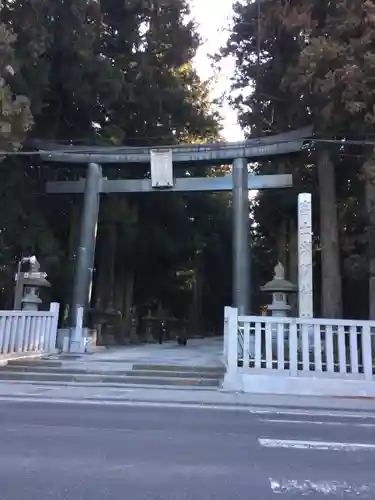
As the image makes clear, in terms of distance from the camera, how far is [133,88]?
68.7 feet

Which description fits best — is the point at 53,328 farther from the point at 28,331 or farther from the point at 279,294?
the point at 279,294

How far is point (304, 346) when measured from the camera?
380 inches

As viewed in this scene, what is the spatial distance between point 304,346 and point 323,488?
5.70m

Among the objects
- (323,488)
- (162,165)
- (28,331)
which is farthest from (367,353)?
(162,165)

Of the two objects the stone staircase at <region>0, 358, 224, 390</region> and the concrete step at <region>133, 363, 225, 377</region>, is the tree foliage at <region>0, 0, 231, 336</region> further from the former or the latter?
the concrete step at <region>133, 363, 225, 377</region>

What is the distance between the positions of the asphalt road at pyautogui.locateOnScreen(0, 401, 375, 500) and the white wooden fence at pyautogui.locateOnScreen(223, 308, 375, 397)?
2.11m

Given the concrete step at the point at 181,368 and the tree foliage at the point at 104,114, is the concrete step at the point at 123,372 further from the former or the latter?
the tree foliage at the point at 104,114

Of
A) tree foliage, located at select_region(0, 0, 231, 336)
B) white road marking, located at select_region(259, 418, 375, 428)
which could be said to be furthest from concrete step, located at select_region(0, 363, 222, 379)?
tree foliage, located at select_region(0, 0, 231, 336)

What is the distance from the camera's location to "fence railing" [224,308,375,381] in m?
9.66

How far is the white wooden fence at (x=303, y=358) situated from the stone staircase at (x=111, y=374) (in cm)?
91

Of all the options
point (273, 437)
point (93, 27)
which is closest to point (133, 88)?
point (93, 27)

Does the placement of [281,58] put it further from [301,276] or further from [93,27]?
[301,276]

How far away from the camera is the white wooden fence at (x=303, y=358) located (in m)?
9.62

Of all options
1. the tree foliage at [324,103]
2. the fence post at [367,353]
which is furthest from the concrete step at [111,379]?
the tree foliage at [324,103]
